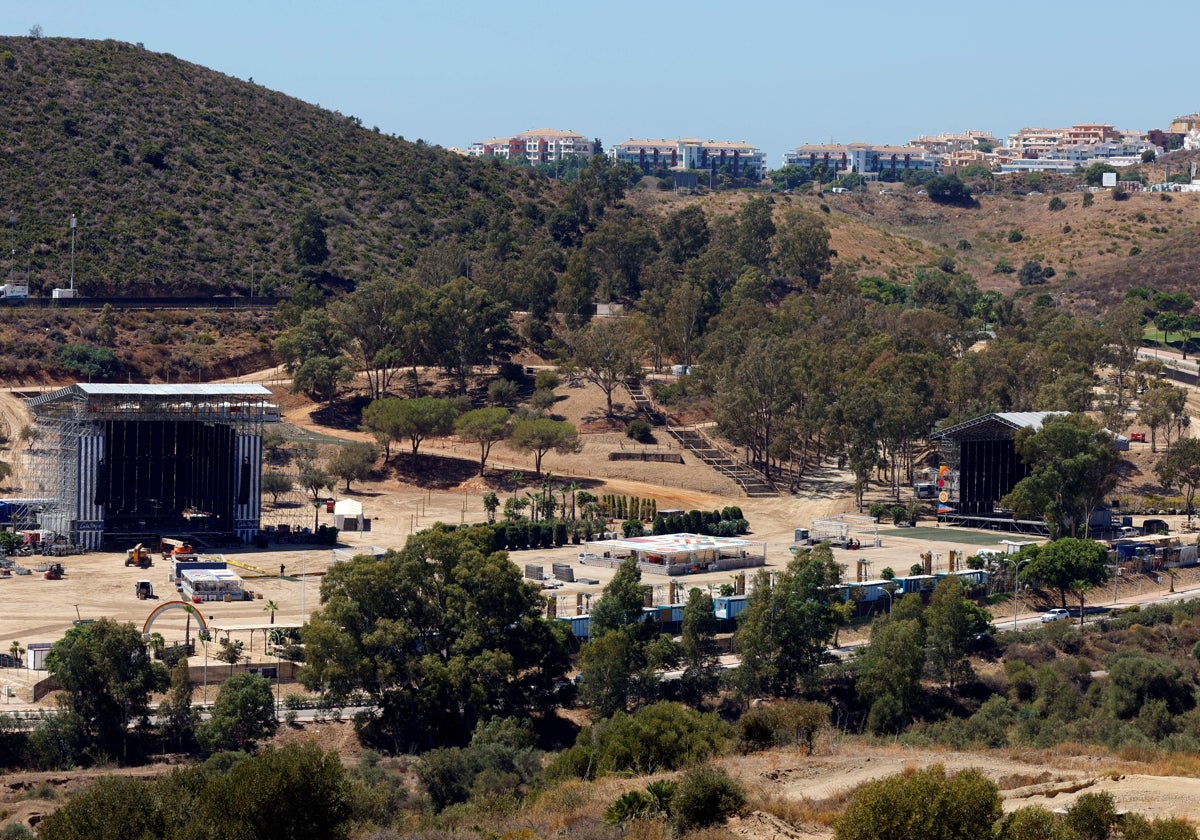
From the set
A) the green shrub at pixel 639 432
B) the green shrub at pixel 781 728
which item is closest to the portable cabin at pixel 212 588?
the green shrub at pixel 781 728

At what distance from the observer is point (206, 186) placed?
13325cm

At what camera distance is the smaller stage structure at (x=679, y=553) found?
74250 mm

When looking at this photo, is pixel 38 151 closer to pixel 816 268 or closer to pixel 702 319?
pixel 702 319

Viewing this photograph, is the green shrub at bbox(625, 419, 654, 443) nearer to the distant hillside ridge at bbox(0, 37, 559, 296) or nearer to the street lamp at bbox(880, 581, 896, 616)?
the distant hillside ridge at bbox(0, 37, 559, 296)

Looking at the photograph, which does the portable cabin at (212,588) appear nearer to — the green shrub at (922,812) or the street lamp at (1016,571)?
the street lamp at (1016,571)

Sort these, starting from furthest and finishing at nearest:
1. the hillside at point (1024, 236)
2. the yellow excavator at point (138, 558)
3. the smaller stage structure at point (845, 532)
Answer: the hillside at point (1024, 236) < the smaller stage structure at point (845, 532) < the yellow excavator at point (138, 558)

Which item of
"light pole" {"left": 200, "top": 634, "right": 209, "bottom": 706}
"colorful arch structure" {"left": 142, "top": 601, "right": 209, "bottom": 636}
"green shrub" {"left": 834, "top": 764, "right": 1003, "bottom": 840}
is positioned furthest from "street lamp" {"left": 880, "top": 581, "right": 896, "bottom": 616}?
"green shrub" {"left": 834, "top": 764, "right": 1003, "bottom": 840}

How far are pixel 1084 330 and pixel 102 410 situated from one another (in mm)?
65480

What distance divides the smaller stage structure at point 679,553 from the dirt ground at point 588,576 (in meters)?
0.90

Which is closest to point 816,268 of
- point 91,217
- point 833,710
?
point 91,217

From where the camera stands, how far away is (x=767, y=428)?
9500 cm

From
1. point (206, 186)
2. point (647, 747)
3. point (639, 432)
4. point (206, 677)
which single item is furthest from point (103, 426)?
point (206, 186)

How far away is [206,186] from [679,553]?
7293cm

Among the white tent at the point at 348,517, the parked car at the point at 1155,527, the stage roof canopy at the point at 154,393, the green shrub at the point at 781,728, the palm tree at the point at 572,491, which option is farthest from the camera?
the parked car at the point at 1155,527
